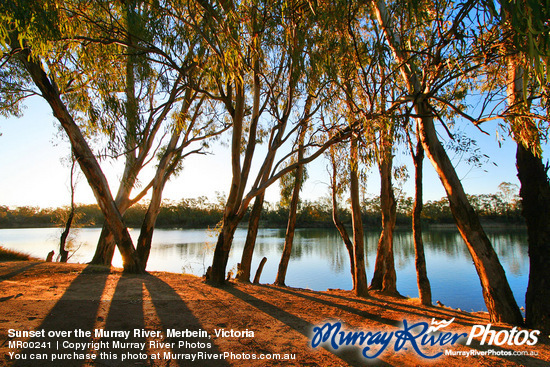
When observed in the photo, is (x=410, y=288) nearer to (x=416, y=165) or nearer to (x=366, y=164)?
(x=416, y=165)

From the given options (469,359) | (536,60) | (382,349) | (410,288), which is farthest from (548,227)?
(410,288)

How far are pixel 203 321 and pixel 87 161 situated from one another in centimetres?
248

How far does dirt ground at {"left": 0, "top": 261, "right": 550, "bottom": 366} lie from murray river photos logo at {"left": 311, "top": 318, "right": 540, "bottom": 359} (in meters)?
0.04

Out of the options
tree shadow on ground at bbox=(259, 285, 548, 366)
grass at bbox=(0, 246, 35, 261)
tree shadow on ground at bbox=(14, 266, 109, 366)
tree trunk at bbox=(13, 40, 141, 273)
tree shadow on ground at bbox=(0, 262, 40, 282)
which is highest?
tree trunk at bbox=(13, 40, 141, 273)

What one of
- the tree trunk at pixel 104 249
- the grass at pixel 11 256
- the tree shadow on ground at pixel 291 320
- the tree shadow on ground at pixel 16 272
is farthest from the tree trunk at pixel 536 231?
the grass at pixel 11 256

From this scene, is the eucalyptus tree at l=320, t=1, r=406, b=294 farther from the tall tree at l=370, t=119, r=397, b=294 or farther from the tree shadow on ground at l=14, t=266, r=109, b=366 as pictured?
the tree shadow on ground at l=14, t=266, r=109, b=366

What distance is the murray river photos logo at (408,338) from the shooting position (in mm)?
2105

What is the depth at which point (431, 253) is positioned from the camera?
13055mm

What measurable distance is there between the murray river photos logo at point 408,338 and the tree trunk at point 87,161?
271 centimetres

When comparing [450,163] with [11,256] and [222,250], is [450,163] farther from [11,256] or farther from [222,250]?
[11,256]

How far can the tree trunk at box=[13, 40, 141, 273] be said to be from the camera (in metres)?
3.50

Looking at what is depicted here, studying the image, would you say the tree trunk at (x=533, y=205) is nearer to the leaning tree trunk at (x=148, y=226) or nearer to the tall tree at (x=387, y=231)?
the tall tree at (x=387, y=231)

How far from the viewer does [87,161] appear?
12.3 ft

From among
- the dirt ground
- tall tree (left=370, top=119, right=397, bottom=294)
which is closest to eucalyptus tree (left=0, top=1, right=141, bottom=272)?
the dirt ground
